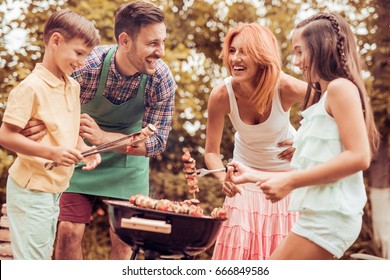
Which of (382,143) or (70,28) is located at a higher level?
(70,28)

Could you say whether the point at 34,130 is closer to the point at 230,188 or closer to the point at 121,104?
the point at 121,104

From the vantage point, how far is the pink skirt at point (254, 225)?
3.10 m

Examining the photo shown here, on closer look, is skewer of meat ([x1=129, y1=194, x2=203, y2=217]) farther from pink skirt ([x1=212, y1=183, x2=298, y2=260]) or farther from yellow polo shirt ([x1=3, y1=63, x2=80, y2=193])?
pink skirt ([x1=212, y1=183, x2=298, y2=260])

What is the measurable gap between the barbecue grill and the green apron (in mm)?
659

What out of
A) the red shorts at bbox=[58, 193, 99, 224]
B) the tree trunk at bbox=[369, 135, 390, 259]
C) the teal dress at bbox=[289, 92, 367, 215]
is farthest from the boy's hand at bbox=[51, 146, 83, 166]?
the tree trunk at bbox=[369, 135, 390, 259]

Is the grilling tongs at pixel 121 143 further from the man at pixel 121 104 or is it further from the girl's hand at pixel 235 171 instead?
the girl's hand at pixel 235 171

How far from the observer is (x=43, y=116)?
104 inches

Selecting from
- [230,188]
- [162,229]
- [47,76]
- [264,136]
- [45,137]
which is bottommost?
[162,229]

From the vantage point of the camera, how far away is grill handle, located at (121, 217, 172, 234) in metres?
2.47

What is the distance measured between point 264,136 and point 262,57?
0.36m

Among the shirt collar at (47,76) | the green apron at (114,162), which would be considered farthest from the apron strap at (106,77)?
the shirt collar at (47,76)

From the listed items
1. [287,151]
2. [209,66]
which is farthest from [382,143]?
[287,151]
